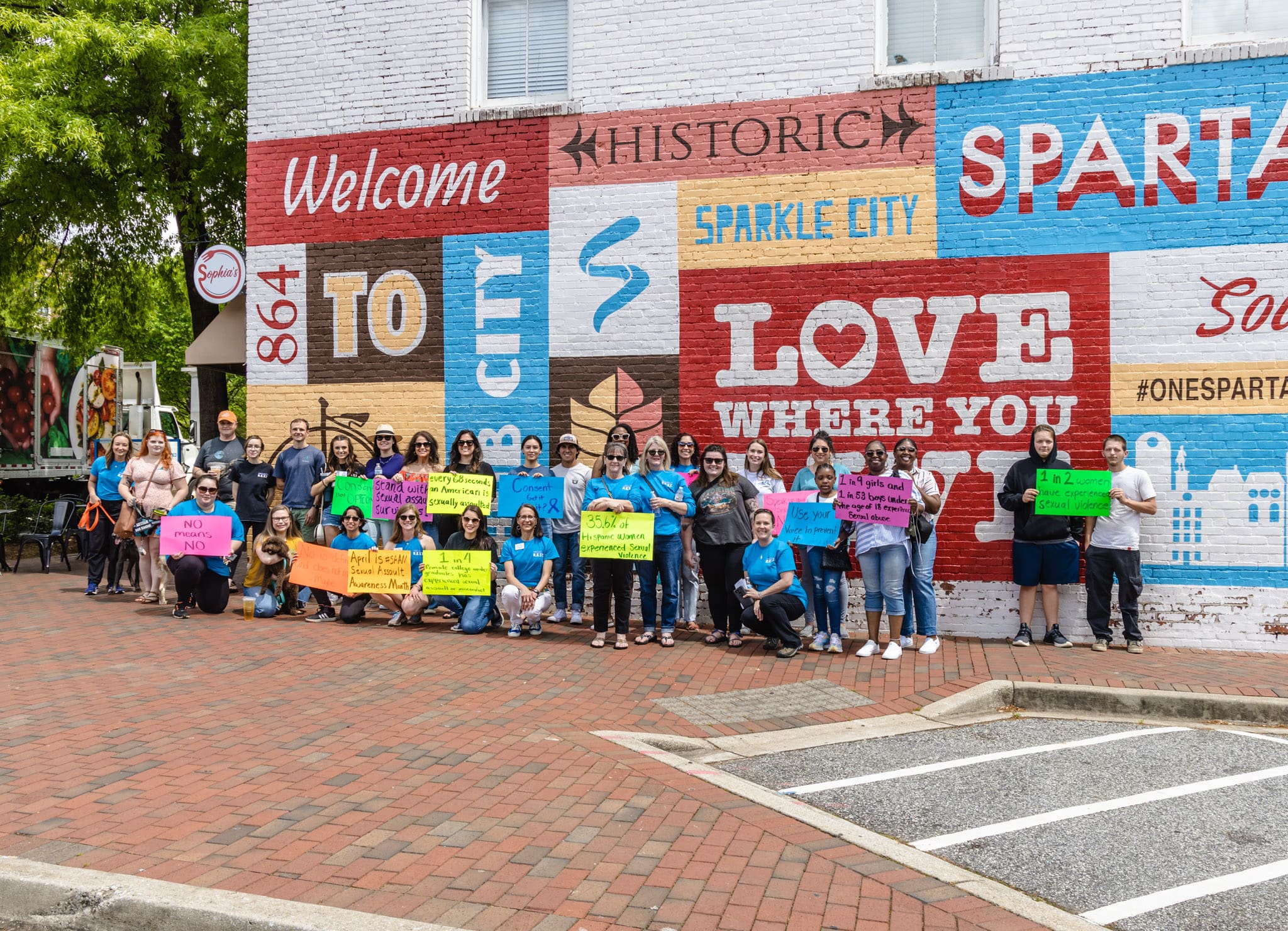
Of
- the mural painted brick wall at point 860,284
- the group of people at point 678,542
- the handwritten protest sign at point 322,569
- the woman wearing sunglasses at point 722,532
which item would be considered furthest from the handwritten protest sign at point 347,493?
the woman wearing sunglasses at point 722,532

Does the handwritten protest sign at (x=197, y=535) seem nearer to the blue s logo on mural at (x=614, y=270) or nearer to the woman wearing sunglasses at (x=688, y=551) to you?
the blue s logo on mural at (x=614, y=270)

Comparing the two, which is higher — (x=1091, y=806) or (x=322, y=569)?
(x=322, y=569)

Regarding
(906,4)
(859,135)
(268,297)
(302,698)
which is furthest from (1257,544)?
(268,297)

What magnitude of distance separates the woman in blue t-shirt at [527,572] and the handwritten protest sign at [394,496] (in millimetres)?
1273

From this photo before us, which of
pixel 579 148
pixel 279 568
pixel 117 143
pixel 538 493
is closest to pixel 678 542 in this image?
pixel 538 493

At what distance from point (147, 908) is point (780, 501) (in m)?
6.71

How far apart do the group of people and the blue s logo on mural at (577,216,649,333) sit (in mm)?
1481

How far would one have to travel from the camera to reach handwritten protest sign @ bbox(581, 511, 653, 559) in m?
9.09

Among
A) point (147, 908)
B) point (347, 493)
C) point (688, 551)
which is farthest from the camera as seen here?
point (347, 493)

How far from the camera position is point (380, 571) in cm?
1000

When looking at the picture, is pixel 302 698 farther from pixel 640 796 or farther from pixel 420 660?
pixel 640 796

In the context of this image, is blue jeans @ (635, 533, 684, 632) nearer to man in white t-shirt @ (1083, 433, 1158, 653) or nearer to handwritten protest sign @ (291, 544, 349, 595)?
handwritten protest sign @ (291, 544, 349, 595)

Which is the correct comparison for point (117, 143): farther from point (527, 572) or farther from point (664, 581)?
point (664, 581)

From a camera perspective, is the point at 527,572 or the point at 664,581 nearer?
the point at 664,581
